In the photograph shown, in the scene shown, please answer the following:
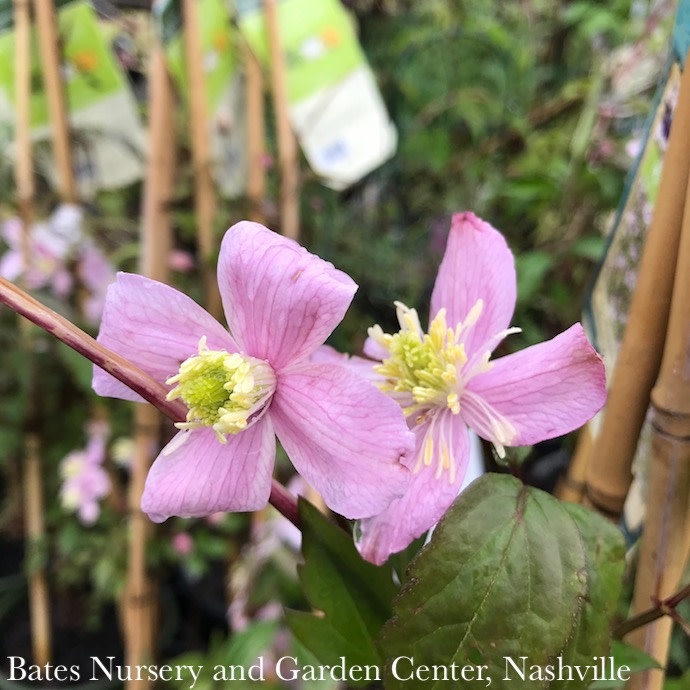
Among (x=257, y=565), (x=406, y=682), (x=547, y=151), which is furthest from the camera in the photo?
(x=547, y=151)

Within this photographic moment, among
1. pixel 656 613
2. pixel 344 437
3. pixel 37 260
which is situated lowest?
pixel 37 260

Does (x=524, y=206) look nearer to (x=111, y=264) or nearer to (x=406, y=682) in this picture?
(x=111, y=264)

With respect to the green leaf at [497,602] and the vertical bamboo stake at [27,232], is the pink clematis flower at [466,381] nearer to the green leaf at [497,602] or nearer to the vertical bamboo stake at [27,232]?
the green leaf at [497,602]

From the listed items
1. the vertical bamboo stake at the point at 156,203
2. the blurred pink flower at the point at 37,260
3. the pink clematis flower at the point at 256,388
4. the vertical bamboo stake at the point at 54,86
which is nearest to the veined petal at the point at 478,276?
the pink clematis flower at the point at 256,388

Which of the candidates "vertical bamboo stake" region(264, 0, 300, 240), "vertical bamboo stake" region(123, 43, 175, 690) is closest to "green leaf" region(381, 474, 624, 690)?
"vertical bamboo stake" region(123, 43, 175, 690)

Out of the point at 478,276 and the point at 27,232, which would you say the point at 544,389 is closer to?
the point at 478,276

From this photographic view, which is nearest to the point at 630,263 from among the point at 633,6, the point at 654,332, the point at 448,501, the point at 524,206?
the point at 654,332

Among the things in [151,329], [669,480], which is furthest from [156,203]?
[669,480]
